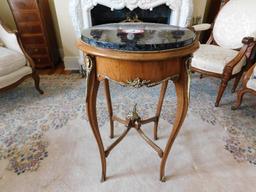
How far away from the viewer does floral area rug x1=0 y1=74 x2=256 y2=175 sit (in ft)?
4.45

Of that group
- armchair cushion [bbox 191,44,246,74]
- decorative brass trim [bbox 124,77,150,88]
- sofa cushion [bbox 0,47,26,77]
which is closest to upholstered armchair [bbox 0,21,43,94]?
sofa cushion [bbox 0,47,26,77]

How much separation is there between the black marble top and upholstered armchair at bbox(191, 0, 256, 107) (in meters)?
0.99

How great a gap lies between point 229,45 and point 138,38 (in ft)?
5.47

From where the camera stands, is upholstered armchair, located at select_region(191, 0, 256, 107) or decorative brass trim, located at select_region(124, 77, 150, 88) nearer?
decorative brass trim, located at select_region(124, 77, 150, 88)

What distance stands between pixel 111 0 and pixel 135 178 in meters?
1.92

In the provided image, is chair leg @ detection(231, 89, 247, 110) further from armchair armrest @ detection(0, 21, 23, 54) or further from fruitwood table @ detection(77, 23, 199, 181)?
armchair armrest @ detection(0, 21, 23, 54)

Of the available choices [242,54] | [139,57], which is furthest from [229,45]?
[139,57]

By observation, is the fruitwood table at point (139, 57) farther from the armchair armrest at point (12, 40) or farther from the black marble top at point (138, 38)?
the armchair armrest at point (12, 40)

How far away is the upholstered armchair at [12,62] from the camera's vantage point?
67.1 inches

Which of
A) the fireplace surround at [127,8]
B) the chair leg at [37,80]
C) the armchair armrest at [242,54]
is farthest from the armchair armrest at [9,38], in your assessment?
the armchair armrest at [242,54]

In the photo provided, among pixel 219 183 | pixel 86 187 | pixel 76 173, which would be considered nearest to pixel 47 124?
pixel 76 173

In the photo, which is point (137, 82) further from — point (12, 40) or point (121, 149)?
point (12, 40)

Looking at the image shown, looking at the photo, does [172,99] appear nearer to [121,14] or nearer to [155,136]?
[155,136]

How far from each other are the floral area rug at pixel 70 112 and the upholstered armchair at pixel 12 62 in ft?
0.77
